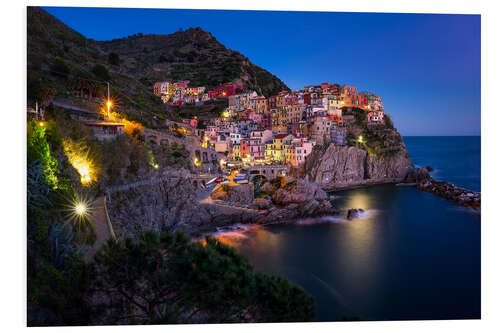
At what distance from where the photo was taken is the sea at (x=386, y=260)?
3798 millimetres

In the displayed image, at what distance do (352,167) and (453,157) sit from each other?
30.0 ft

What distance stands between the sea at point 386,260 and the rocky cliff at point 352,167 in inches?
241

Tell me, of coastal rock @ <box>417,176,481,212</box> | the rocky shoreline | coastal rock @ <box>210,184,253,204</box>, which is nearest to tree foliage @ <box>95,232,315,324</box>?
the rocky shoreline

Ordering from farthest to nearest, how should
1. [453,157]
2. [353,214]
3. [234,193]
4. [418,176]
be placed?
[418,176]
[234,193]
[353,214]
[453,157]

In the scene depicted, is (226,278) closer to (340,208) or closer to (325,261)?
(325,261)

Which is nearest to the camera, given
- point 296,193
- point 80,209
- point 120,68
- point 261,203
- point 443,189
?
point 80,209

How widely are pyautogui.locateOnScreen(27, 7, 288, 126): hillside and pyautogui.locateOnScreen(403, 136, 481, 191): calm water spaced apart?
267 inches

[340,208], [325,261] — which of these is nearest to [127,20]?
[325,261]

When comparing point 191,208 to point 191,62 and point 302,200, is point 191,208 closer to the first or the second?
point 302,200

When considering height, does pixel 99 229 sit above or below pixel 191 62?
below

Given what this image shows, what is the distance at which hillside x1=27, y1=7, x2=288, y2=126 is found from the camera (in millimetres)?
7797

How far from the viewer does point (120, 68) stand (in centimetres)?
1644

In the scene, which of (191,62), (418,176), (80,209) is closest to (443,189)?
(418,176)

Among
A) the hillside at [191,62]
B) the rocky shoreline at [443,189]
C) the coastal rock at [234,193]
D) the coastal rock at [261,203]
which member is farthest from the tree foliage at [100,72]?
the hillside at [191,62]
